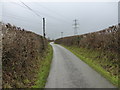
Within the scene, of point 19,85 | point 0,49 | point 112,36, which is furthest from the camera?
point 112,36

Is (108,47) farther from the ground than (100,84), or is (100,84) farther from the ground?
(108,47)

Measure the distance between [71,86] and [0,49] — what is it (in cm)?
355

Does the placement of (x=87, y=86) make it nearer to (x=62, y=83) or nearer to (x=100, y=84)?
(x=100, y=84)

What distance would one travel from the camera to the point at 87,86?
5.06 metres

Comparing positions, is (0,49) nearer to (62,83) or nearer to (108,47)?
(62,83)

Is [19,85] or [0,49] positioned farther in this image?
[0,49]

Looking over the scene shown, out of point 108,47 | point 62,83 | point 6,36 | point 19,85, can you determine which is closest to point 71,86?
point 62,83

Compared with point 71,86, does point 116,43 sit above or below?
above

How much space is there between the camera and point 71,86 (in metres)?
5.05

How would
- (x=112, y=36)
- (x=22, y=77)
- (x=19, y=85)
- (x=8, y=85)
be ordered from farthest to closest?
1. (x=112, y=36)
2. (x=22, y=77)
3. (x=19, y=85)
4. (x=8, y=85)

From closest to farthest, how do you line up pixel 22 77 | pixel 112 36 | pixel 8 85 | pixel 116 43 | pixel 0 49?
pixel 8 85 → pixel 0 49 → pixel 22 77 → pixel 116 43 → pixel 112 36

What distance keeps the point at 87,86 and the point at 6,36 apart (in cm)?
456

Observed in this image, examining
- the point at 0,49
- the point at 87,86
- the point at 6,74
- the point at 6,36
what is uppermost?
the point at 6,36

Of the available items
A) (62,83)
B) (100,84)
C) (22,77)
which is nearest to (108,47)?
(100,84)
